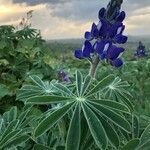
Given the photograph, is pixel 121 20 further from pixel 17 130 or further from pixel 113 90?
pixel 17 130

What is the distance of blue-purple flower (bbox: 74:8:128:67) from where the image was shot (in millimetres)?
2527

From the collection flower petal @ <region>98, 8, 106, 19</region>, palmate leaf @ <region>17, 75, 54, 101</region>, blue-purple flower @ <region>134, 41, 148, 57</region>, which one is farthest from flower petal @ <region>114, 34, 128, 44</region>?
blue-purple flower @ <region>134, 41, 148, 57</region>

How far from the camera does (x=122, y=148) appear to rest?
203 centimetres

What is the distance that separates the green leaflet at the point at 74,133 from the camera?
185 cm

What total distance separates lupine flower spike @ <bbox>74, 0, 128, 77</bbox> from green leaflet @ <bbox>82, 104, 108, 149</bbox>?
2.10 ft

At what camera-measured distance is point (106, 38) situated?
2.60 m

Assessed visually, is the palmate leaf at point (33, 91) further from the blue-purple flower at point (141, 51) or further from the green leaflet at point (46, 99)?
the blue-purple flower at point (141, 51)

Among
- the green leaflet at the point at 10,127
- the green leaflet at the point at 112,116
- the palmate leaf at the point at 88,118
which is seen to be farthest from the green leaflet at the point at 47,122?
the green leaflet at the point at 10,127

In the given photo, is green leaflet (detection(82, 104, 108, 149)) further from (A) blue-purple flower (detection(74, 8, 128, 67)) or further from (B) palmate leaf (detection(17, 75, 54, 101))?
(A) blue-purple flower (detection(74, 8, 128, 67))

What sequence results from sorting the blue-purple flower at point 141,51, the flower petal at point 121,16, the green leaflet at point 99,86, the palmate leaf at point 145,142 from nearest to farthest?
the green leaflet at point 99,86 → the palmate leaf at point 145,142 → the flower petal at point 121,16 → the blue-purple flower at point 141,51

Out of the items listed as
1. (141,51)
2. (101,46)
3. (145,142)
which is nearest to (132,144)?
(145,142)

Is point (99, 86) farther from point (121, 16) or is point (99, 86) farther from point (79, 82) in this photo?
point (121, 16)

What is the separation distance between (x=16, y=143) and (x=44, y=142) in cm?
33

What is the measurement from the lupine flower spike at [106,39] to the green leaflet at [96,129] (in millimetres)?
639
